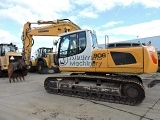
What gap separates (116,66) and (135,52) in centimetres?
85

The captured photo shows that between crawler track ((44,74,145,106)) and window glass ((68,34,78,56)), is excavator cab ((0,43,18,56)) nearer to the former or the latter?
crawler track ((44,74,145,106))

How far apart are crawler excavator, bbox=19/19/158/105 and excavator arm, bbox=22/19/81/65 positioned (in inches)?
222

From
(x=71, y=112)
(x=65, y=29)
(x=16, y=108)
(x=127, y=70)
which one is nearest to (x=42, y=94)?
(x=16, y=108)

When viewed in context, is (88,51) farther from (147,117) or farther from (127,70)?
(147,117)

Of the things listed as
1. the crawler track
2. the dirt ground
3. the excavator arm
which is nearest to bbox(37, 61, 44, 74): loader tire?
the excavator arm

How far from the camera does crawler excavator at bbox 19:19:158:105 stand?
7535 millimetres

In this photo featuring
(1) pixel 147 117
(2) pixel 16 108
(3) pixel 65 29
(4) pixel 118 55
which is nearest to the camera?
(1) pixel 147 117

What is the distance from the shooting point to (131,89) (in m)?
7.46

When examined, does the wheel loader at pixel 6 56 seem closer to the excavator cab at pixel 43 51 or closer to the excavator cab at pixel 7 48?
the excavator cab at pixel 7 48

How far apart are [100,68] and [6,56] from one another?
989 cm

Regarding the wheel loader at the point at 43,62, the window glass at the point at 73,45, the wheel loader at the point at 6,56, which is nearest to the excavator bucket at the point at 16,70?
the wheel loader at the point at 6,56

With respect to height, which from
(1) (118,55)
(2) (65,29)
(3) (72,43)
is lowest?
Result: (1) (118,55)

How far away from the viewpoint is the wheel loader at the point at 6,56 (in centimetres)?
1614

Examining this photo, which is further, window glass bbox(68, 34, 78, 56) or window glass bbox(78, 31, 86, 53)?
window glass bbox(68, 34, 78, 56)
